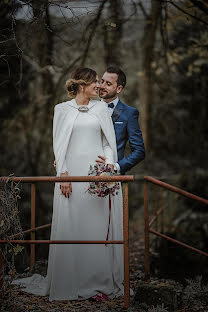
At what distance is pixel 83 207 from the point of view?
392 centimetres

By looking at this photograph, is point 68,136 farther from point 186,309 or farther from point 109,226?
point 186,309

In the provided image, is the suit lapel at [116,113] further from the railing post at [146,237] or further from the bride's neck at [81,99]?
the railing post at [146,237]

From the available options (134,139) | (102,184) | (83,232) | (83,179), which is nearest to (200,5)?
(134,139)

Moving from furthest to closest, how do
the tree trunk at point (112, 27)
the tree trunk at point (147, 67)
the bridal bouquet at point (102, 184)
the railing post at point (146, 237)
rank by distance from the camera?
1. the tree trunk at point (147, 67)
2. the tree trunk at point (112, 27)
3. the railing post at point (146, 237)
4. the bridal bouquet at point (102, 184)

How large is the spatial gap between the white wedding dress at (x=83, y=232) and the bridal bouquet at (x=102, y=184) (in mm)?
264

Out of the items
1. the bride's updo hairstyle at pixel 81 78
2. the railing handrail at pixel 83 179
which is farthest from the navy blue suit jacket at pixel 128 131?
the railing handrail at pixel 83 179

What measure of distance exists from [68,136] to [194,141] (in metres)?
8.03

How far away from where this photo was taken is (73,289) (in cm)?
380

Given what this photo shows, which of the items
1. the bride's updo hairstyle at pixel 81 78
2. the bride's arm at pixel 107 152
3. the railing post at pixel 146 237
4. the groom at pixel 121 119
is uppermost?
the bride's updo hairstyle at pixel 81 78

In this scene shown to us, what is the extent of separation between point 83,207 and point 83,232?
0.75 feet

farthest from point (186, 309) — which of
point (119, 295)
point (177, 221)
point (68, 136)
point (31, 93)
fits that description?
point (31, 93)

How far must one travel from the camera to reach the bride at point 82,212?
3.83 metres

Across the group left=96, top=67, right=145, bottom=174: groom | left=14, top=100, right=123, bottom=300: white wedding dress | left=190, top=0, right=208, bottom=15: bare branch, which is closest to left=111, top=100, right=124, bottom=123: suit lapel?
left=96, top=67, right=145, bottom=174: groom

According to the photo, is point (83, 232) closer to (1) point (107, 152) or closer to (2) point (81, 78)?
(1) point (107, 152)
